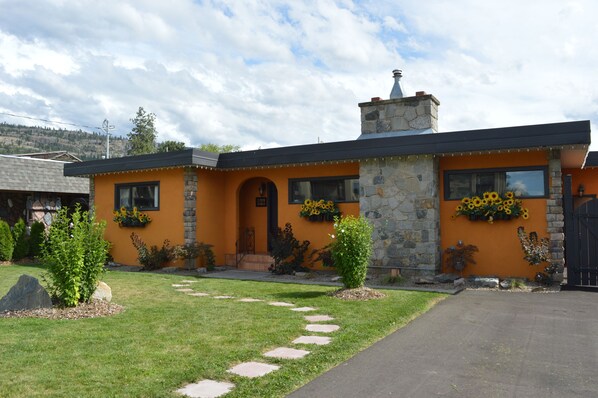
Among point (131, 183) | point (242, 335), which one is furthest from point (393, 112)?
point (242, 335)

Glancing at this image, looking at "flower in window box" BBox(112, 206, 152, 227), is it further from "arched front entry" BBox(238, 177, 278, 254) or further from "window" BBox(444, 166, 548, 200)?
"window" BBox(444, 166, 548, 200)

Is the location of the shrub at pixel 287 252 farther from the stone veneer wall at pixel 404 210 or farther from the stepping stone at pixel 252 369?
the stepping stone at pixel 252 369

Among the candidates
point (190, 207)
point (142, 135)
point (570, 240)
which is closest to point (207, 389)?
point (570, 240)

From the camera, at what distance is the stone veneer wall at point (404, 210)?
10.3 metres

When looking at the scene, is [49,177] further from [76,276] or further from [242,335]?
[242,335]

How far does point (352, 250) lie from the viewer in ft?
26.6

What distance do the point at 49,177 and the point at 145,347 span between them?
51.2 feet

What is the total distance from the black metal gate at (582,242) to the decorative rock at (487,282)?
1.33 metres

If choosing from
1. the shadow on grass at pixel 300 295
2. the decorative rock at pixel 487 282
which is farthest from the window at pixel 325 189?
the shadow on grass at pixel 300 295

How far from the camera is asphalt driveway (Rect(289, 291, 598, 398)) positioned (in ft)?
12.7

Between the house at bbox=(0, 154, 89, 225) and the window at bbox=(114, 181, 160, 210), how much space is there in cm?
337

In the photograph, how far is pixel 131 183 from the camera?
1443 centimetres

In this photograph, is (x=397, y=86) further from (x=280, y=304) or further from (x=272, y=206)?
(x=280, y=304)

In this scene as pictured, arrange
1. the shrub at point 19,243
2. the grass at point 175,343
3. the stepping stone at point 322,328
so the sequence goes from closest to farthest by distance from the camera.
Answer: the grass at point 175,343 < the stepping stone at point 322,328 < the shrub at point 19,243
